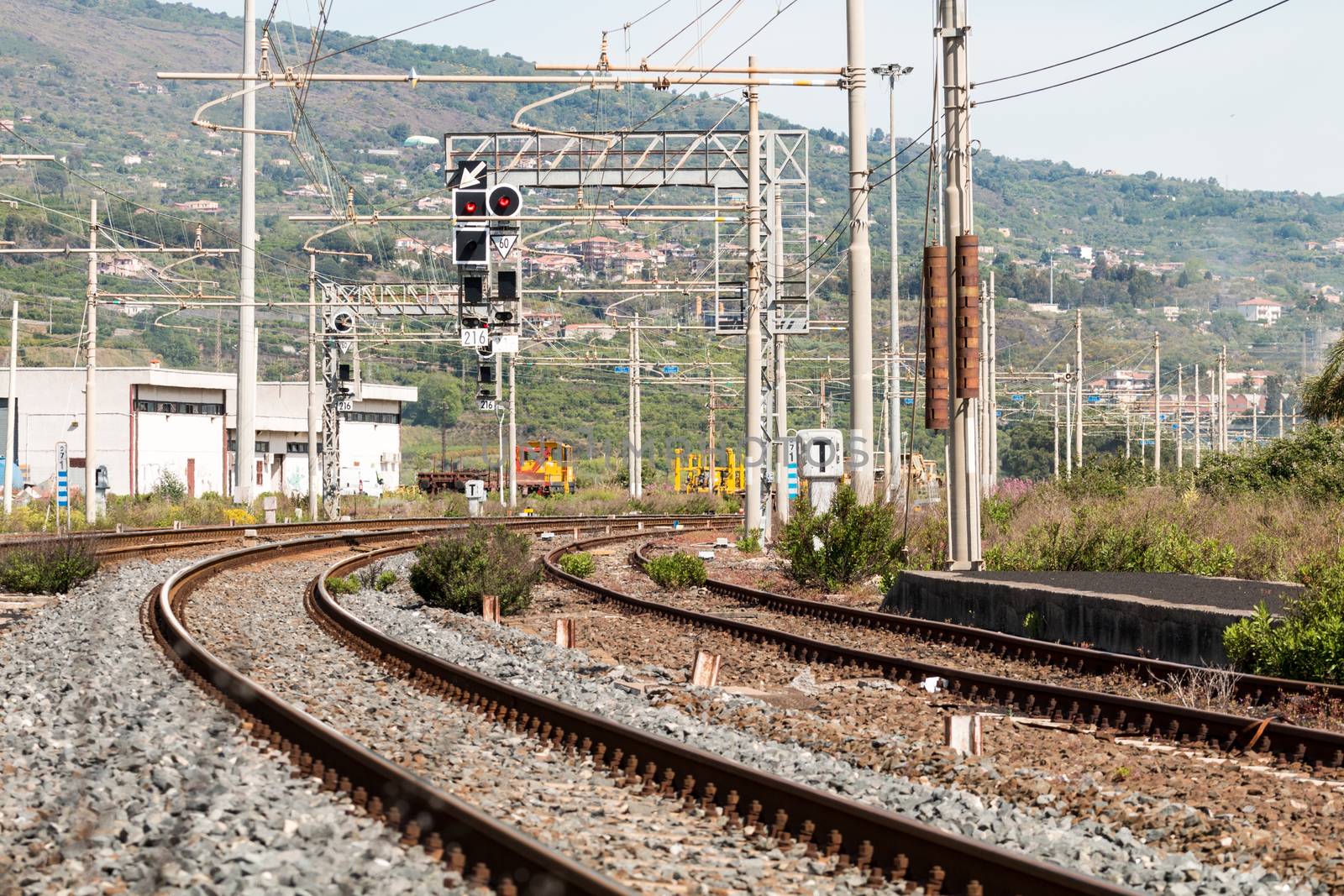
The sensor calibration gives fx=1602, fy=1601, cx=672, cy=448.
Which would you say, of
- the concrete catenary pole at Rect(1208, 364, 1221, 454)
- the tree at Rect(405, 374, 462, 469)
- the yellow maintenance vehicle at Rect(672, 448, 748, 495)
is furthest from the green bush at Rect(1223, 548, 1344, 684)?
the tree at Rect(405, 374, 462, 469)

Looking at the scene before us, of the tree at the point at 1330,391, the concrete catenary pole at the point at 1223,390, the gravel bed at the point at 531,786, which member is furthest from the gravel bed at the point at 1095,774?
the concrete catenary pole at the point at 1223,390

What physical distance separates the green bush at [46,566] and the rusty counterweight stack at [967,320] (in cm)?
1344

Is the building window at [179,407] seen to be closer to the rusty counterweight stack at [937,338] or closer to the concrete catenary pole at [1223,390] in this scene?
the concrete catenary pole at [1223,390]

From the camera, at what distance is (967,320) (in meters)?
21.1

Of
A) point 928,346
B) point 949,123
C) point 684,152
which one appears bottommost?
point 928,346

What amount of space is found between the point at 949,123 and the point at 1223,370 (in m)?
70.0

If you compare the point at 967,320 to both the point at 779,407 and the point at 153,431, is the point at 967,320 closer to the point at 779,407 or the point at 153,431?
the point at 779,407

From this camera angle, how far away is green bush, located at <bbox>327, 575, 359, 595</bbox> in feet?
78.7

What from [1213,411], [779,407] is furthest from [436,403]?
[779,407]

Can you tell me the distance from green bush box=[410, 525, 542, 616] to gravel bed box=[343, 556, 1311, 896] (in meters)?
5.59

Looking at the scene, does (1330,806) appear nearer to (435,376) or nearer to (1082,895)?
(1082,895)

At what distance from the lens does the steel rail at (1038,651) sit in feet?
40.9

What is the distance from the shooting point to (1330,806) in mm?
8469

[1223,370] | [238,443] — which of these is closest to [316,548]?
[238,443]
